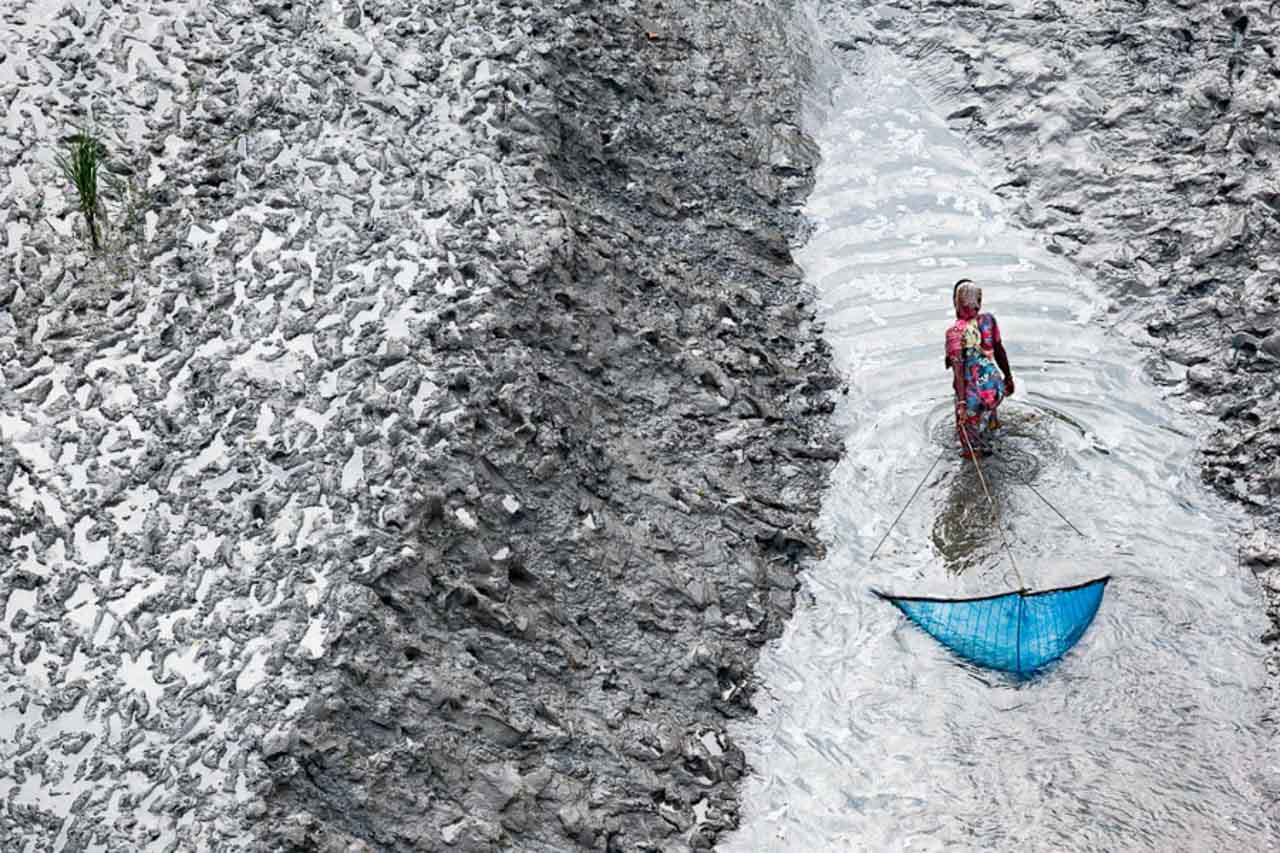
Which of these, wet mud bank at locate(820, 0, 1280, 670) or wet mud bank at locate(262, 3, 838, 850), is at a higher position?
wet mud bank at locate(820, 0, 1280, 670)

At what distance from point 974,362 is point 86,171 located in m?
4.85

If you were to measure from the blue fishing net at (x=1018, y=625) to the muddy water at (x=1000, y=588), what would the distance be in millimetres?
100

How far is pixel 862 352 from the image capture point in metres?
9.10

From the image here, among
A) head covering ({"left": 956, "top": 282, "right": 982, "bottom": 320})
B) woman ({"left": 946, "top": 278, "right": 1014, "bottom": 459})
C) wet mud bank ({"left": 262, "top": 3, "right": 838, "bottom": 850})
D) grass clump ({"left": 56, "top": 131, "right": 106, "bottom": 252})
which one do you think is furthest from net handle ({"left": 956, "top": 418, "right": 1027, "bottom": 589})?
grass clump ({"left": 56, "top": 131, "right": 106, "bottom": 252})

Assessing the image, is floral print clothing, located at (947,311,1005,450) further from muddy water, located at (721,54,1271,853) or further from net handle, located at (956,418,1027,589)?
muddy water, located at (721,54,1271,853)

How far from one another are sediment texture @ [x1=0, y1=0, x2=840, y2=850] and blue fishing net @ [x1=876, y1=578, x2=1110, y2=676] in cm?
93

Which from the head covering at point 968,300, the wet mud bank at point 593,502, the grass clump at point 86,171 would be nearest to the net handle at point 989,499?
the head covering at point 968,300

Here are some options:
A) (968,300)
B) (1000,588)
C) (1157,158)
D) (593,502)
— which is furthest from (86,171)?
(1157,158)

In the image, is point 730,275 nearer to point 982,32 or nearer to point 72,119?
point 982,32

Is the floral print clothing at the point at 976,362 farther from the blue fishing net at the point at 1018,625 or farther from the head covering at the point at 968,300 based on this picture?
the blue fishing net at the point at 1018,625

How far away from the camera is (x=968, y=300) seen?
8.17 metres

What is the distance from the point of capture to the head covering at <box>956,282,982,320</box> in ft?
26.8

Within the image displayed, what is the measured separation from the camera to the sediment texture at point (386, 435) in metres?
6.32

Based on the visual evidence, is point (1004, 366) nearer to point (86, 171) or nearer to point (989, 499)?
point (989, 499)
